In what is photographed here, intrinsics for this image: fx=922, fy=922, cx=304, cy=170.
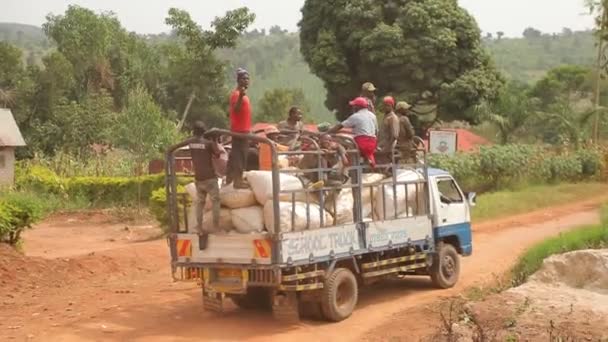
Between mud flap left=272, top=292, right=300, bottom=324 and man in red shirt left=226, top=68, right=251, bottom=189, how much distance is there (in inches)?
55.9

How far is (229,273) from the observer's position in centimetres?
1104

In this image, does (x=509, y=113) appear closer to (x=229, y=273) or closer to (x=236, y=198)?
(x=236, y=198)

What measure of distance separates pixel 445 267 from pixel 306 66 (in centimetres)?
7904

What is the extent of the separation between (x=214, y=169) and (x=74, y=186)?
2071cm

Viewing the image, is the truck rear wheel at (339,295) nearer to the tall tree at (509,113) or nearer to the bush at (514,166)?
the bush at (514,166)

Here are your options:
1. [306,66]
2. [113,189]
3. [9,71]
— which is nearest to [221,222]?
[113,189]

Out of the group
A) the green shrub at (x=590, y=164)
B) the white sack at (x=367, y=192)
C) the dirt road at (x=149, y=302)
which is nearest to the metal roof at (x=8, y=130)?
the dirt road at (x=149, y=302)

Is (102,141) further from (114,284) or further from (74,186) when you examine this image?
(114,284)

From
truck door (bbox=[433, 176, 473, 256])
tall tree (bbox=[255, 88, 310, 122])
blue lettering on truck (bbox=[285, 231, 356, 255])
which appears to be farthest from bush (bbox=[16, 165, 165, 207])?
tall tree (bbox=[255, 88, 310, 122])

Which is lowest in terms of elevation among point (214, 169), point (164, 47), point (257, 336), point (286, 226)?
point (257, 336)

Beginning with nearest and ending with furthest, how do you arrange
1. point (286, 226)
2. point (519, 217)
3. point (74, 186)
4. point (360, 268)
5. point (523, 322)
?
point (523, 322)
point (286, 226)
point (360, 268)
point (519, 217)
point (74, 186)

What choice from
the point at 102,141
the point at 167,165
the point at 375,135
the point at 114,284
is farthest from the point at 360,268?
the point at 102,141

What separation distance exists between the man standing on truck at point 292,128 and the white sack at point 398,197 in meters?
1.34

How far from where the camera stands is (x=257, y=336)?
10.9 m
